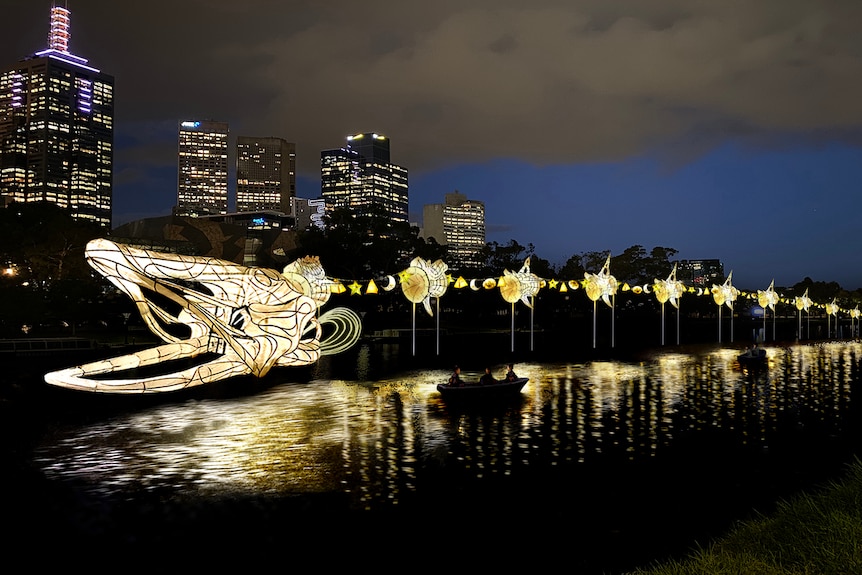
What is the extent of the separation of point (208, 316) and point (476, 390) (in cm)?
927

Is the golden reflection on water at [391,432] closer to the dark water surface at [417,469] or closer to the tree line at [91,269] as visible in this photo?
the dark water surface at [417,469]

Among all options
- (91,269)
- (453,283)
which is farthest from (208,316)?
(91,269)

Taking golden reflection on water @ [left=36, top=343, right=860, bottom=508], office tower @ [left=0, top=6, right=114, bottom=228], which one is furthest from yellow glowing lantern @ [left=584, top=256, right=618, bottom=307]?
office tower @ [left=0, top=6, right=114, bottom=228]

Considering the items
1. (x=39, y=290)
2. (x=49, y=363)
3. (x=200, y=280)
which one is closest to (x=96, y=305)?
(x=39, y=290)

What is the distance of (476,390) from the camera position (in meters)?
23.6

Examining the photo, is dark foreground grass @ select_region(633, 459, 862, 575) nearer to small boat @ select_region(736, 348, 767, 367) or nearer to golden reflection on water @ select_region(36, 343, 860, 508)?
golden reflection on water @ select_region(36, 343, 860, 508)

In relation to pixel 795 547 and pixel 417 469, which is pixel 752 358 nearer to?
pixel 417 469

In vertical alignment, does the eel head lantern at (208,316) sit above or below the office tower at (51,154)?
below

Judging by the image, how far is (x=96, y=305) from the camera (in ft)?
166

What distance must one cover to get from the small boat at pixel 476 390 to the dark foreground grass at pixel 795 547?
14445 millimetres

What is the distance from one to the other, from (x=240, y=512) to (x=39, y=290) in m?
42.1

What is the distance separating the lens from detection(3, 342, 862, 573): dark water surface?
1042 cm

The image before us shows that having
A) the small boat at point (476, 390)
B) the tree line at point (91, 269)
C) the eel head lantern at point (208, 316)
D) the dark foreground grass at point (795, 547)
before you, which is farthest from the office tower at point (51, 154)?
the dark foreground grass at point (795, 547)

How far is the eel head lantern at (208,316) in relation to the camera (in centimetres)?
1947
